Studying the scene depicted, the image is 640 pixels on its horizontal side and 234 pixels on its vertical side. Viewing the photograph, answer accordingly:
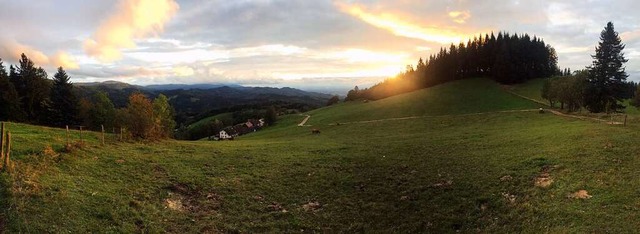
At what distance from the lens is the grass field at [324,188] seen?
16.3m

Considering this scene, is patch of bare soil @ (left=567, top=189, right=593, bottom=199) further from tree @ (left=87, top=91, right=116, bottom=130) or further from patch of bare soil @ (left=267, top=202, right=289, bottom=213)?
tree @ (left=87, top=91, right=116, bottom=130)

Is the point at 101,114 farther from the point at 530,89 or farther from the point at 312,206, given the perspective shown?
the point at 530,89

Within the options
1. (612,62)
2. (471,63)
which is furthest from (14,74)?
(471,63)

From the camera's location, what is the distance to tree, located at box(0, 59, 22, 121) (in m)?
67.5

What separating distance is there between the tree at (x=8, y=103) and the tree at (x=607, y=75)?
323ft

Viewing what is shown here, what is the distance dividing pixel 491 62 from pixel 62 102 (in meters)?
119

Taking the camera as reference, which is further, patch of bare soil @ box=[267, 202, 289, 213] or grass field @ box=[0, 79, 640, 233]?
patch of bare soil @ box=[267, 202, 289, 213]

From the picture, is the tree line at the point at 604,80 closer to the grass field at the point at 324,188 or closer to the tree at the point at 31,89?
the grass field at the point at 324,188

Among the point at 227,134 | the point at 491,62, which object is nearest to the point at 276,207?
the point at 227,134

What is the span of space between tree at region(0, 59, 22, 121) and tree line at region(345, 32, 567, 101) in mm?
106467

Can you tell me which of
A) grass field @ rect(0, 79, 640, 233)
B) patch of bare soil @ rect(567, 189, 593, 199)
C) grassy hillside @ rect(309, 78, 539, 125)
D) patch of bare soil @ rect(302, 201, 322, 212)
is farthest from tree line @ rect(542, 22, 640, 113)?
patch of bare soil @ rect(302, 201, 322, 212)

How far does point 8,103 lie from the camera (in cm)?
6769

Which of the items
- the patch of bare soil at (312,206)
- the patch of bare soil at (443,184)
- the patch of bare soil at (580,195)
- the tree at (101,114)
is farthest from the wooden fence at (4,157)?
the tree at (101,114)

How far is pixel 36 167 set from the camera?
19.1 metres
